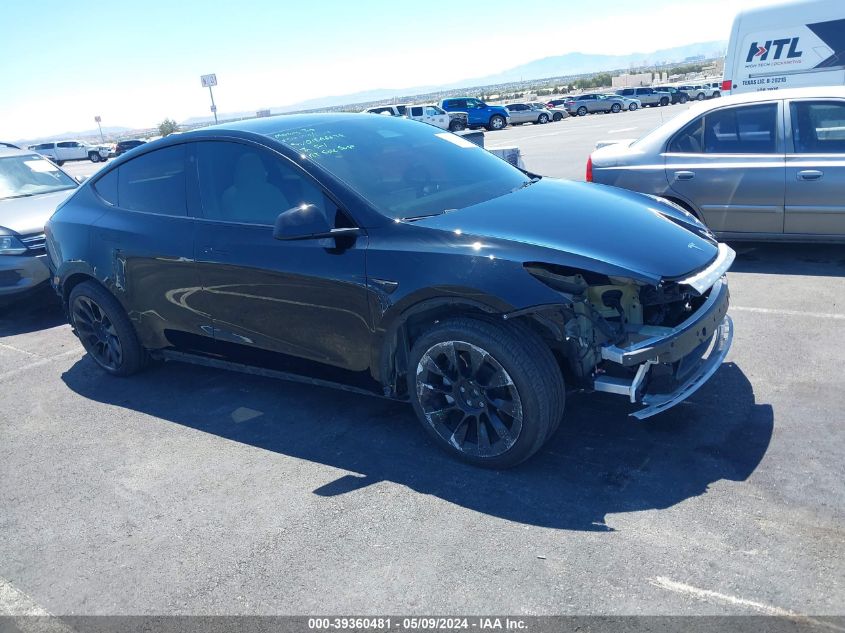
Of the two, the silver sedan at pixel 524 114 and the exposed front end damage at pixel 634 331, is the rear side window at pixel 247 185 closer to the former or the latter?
the exposed front end damage at pixel 634 331

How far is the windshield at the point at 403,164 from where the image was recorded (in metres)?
3.90

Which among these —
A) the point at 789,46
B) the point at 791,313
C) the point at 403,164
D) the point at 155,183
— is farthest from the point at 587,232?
the point at 789,46

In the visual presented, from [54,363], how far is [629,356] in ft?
16.0

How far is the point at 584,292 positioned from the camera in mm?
3236

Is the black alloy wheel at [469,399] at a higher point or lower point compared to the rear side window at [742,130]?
lower

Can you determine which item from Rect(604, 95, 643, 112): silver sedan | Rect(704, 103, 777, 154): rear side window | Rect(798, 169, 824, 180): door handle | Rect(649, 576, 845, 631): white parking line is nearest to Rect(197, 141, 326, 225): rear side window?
Rect(649, 576, 845, 631): white parking line

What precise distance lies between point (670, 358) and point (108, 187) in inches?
160

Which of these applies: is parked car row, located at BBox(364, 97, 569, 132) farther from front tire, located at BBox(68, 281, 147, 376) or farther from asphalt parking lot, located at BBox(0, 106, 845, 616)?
asphalt parking lot, located at BBox(0, 106, 845, 616)

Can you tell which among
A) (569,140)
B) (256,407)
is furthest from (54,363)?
(569,140)

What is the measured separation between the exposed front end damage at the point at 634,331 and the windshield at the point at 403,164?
3.23 feet

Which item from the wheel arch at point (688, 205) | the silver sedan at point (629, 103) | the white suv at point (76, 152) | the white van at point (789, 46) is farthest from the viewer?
the white suv at point (76, 152)

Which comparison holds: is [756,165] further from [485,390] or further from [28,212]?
[28,212]

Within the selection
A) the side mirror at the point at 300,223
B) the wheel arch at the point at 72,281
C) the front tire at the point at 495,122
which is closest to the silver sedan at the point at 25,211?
the wheel arch at the point at 72,281

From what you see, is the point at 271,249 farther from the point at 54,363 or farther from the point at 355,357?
the point at 54,363
